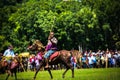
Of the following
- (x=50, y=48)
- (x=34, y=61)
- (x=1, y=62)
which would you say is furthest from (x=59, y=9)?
(x=50, y=48)

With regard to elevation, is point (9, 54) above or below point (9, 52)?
below

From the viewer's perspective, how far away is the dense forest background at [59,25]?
4869 centimetres

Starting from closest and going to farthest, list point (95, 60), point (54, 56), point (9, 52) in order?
point (54, 56)
point (9, 52)
point (95, 60)

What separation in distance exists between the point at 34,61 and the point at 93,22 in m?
17.6

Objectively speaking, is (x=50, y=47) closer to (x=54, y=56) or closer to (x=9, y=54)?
(x=54, y=56)

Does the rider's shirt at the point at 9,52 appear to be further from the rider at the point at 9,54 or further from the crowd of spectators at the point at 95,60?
the crowd of spectators at the point at 95,60

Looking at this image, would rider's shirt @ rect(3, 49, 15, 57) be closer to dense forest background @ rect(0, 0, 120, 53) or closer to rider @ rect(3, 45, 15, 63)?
rider @ rect(3, 45, 15, 63)

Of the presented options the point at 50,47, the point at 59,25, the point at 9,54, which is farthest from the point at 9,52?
the point at 59,25

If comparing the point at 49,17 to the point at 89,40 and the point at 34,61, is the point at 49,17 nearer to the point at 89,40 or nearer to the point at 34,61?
the point at 89,40

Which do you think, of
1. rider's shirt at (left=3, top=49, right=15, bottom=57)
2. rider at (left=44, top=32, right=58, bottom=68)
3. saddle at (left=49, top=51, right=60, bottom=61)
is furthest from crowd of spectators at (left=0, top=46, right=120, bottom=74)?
rider at (left=44, top=32, right=58, bottom=68)

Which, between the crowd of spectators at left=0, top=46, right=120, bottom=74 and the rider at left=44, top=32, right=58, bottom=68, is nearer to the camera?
the rider at left=44, top=32, right=58, bottom=68

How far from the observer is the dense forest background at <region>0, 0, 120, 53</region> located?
48.7m

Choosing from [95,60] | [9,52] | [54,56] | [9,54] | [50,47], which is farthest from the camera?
[95,60]

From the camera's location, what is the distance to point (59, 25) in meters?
49.8
